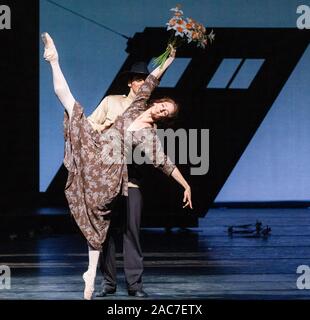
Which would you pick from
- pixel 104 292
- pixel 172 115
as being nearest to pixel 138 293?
pixel 104 292

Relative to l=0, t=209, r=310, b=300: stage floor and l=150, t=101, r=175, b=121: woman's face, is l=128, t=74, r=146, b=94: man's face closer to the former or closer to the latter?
l=150, t=101, r=175, b=121: woman's face

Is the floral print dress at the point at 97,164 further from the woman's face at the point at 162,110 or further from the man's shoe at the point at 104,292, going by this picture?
the man's shoe at the point at 104,292

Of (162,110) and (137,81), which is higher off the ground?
(137,81)

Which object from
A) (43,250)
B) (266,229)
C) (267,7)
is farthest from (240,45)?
(43,250)

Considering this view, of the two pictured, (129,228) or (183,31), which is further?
(129,228)

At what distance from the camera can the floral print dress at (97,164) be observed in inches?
144

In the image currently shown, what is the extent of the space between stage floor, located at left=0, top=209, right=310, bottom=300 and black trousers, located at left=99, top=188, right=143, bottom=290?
9 cm

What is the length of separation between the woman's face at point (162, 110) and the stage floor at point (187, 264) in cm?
83

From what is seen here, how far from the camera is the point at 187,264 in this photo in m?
5.00

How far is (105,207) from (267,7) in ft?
15.1

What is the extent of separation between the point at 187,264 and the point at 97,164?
1.55m

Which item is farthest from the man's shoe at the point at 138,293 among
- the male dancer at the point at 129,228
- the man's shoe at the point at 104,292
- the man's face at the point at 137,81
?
the man's face at the point at 137,81

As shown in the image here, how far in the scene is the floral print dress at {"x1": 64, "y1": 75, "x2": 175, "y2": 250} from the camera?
3.65 meters

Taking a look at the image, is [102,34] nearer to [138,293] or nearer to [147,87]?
[147,87]
